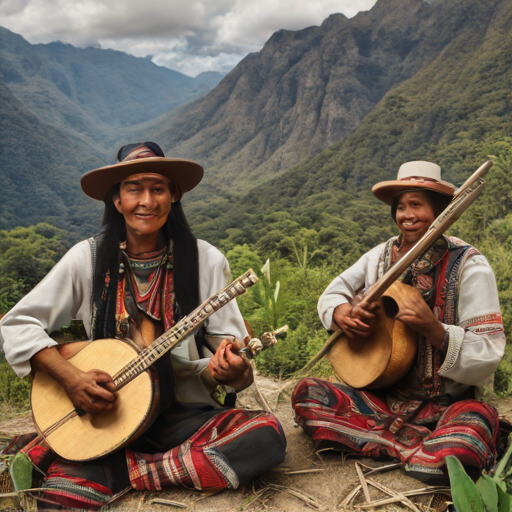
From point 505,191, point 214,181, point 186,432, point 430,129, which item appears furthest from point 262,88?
point 186,432

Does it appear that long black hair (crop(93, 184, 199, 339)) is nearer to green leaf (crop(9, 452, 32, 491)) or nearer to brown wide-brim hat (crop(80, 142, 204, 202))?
brown wide-brim hat (crop(80, 142, 204, 202))

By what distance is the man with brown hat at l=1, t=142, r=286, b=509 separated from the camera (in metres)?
2.49

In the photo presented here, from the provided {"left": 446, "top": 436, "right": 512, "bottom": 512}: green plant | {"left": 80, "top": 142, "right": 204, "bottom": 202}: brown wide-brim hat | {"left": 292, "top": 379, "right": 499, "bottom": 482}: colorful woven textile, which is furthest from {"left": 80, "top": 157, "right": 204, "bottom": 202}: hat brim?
{"left": 446, "top": 436, "right": 512, "bottom": 512}: green plant

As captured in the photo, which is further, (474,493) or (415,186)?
(415,186)

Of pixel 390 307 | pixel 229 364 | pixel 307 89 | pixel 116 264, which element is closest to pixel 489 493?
pixel 390 307

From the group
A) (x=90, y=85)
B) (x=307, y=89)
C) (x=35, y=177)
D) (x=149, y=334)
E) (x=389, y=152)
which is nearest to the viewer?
→ (x=149, y=334)

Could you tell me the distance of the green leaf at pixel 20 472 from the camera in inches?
99.0

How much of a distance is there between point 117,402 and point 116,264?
67 centimetres

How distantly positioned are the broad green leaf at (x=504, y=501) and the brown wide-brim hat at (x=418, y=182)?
140 cm

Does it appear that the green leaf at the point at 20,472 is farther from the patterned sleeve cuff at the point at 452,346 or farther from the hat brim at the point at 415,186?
the hat brim at the point at 415,186

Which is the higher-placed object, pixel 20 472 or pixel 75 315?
pixel 75 315

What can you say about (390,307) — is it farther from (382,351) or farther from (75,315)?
(75,315)

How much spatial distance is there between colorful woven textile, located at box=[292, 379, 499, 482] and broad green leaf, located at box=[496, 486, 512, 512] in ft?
1.00

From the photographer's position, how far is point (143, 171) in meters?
2.69
